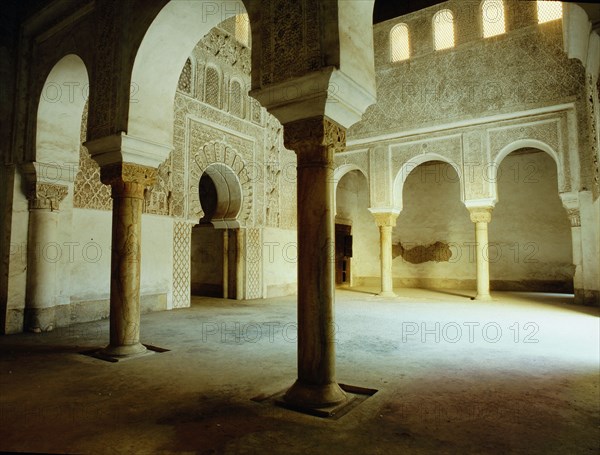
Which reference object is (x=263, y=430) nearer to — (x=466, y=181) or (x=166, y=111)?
(x=166, y=111)

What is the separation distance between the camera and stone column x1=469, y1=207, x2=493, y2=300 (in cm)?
1082

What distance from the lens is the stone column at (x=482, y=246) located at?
35.5 ft

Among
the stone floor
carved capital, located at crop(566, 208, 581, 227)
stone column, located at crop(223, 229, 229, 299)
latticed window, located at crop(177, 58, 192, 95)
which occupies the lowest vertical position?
the stone floor

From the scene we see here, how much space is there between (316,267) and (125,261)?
2591mm

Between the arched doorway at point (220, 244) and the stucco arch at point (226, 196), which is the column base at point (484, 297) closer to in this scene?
the arched doorway at point (220, 244)

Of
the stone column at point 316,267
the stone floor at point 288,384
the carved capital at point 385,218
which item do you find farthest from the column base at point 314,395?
the carved capital at point 385,218

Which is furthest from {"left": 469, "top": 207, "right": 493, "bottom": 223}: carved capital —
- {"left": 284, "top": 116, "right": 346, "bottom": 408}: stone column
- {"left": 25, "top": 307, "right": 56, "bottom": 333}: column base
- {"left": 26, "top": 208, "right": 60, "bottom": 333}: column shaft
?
{"left": 25, "top": 307, "right": 56, "bottom": 333}: column base

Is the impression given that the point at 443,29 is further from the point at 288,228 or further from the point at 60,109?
the point at 60,109

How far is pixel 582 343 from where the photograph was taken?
222 inches

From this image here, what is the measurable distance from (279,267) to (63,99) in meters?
7.19

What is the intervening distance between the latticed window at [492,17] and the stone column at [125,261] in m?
10.1

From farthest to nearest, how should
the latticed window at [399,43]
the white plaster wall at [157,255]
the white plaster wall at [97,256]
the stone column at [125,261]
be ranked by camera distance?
the latticed window at [399,43]
the white plaster wall at [157,255]
the white plaster wall at [97,256]
the stone column at [125,261]

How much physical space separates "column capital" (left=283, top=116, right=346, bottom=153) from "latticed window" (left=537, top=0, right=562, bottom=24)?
969 centimetres

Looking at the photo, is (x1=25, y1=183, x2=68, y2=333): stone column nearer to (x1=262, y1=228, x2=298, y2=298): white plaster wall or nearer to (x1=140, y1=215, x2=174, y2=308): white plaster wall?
(x1=140, y1=215, x2=174, y2=308): white plaster wall
